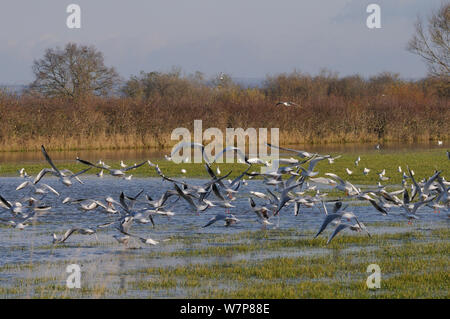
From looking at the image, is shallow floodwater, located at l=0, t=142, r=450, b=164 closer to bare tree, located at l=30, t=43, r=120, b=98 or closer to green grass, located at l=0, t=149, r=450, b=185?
green grass, located at l=0, t=149, r=450, b=185

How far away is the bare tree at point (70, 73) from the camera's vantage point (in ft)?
210

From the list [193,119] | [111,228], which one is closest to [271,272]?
[111,228]

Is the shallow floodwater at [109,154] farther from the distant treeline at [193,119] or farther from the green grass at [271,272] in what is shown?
the green grass at [271,272]

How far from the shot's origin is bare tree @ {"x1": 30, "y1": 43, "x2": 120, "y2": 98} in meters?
64.0

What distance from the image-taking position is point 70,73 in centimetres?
6450

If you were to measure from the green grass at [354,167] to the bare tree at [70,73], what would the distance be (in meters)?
36.0

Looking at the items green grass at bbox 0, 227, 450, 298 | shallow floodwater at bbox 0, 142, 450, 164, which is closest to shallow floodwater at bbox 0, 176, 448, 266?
green grass at bbox 0, 227, 450, 298

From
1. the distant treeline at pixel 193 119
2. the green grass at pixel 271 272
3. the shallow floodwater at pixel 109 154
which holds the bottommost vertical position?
the shallow floodwater at pixel 109 154

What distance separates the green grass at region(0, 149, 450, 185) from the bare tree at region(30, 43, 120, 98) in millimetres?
36003

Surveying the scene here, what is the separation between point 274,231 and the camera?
12.3 metres

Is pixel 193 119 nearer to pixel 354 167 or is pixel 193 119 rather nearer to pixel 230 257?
pixel 354 167

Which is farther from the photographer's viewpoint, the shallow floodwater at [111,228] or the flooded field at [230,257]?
the shallow floodwater at [111,228]

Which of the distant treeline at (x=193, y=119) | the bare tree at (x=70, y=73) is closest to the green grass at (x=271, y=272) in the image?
the distant treeline at (x=193, y=119)

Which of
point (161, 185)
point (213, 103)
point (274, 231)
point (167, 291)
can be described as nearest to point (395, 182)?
point (161, 185)
